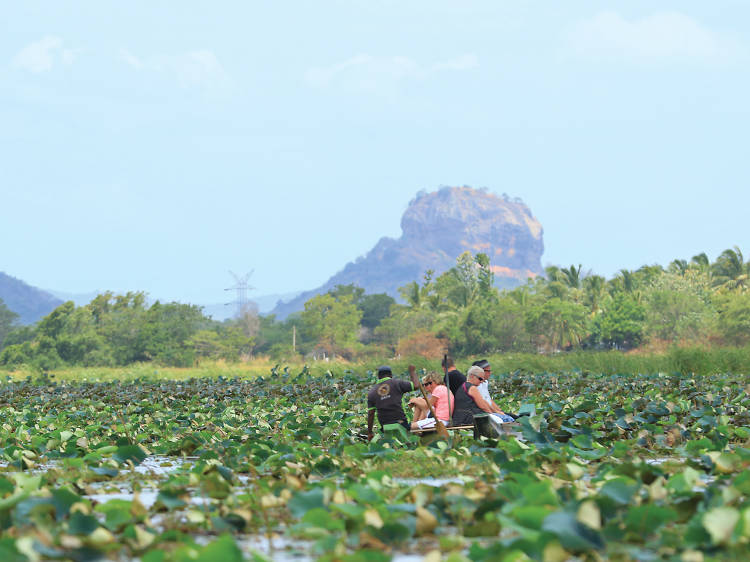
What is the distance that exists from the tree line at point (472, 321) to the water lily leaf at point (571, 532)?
52835 mm

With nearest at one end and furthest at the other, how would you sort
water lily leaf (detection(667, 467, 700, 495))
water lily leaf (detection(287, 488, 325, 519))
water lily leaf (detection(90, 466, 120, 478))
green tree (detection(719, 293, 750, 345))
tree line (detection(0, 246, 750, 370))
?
water lily leaf (detection(287, 488, 325, 519)) < water lily leaf (detection(667, 467, 700, 495)) < water lily leaf (detection(90, 466, 120, 478)) < green tree (detection(719, 293, 750, 345)) < tree line (detection(0, 246, 750, 370))

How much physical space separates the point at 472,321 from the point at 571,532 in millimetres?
62416

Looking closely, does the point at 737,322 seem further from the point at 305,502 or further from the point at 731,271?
the point at 305,502

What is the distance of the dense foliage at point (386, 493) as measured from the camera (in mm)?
4016

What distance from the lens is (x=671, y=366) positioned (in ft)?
77.4

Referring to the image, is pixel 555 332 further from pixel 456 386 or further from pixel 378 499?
pixel 378 499

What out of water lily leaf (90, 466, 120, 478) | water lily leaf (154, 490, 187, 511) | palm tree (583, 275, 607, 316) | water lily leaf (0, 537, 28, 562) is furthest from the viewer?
palm tree (583, 275, 607, 316)

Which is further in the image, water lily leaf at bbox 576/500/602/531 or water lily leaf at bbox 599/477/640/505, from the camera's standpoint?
water lily leaf at bbox 599/477/640/505

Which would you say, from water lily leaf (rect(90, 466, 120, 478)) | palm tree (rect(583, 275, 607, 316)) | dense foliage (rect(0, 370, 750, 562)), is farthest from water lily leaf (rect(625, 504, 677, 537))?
palm tree (rect(583, 275, 607, 316))

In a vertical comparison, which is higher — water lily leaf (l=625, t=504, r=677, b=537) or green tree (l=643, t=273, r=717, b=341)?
green tree (l=643, t=273, r=717, b=341)

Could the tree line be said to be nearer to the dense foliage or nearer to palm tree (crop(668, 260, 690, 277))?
palm tree (crop(668, 260, 690, 277))

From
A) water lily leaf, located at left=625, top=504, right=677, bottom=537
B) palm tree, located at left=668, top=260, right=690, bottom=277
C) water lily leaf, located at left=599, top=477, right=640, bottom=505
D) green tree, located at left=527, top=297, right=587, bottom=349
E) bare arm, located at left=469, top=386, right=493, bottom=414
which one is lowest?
water lily leaf, located at left=625, top=504, right=677, bottom=537

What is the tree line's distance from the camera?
64.4m

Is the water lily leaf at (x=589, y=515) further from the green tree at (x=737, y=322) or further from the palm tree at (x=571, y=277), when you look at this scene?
the palm tree at (x=571, y=277)
